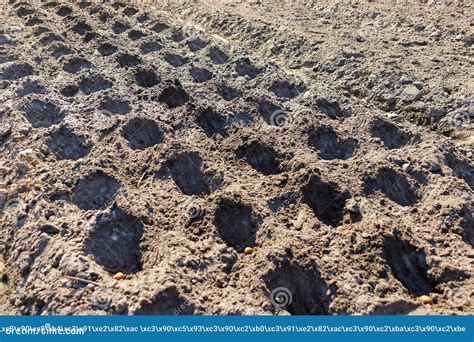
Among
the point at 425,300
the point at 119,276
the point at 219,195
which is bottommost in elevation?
the point at 119,276

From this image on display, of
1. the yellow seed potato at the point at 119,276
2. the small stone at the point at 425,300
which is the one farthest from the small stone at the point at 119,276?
the small stone at the point at 425,300

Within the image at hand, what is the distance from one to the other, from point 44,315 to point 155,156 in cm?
230

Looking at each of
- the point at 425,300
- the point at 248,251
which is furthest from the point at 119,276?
the point at 425,300

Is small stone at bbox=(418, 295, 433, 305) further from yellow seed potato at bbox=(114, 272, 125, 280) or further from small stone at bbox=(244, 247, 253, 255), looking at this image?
yellow seed potato at bbox=(114, 272, 125, 280)

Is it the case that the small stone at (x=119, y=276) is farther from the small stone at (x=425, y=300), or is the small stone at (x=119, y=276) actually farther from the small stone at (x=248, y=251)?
the small stone at (x=425, y=300)

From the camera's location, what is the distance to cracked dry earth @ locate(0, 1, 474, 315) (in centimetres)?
403

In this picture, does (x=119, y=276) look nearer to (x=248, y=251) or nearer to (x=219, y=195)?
(x=248, y=251)

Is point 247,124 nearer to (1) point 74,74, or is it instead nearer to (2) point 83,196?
(2) point 83,196

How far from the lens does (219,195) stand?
5.02 metres

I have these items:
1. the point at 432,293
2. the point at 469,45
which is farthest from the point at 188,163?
→ the point at 469,45

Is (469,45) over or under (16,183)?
over

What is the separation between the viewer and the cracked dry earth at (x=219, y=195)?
4027 millimetres

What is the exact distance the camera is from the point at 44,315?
3812 millimetres

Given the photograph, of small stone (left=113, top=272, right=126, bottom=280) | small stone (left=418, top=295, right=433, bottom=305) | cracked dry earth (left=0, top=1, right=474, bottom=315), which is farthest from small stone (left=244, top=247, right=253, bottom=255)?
small stone (left=418, top=295, right=433, bottom=305)
